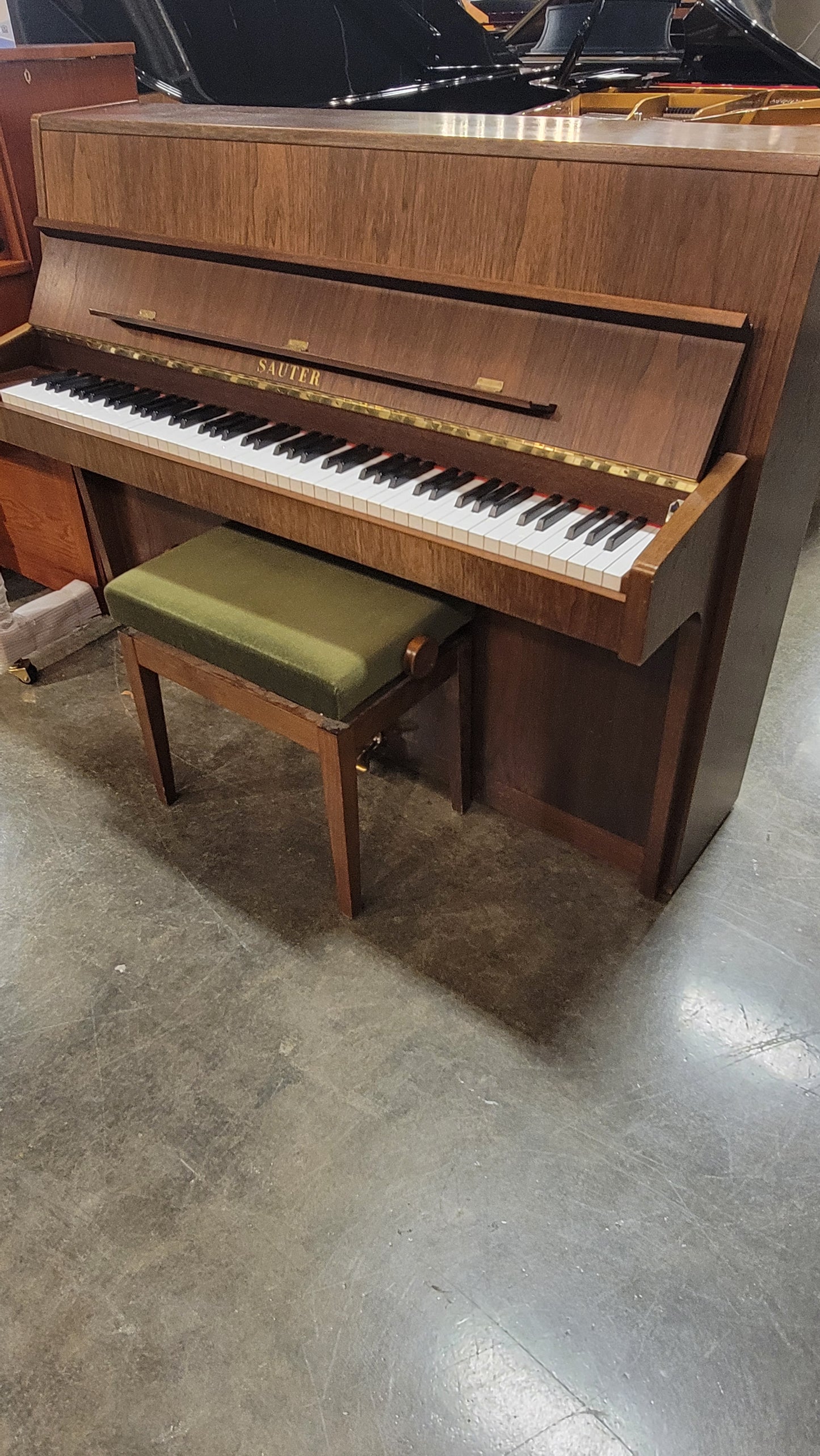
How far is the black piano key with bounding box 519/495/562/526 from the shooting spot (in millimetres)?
1369

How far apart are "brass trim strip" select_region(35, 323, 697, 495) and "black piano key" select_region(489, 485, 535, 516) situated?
55 mm

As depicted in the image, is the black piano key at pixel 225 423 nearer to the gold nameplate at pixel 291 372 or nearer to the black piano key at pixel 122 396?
the gold nameplate at pixel 291 372

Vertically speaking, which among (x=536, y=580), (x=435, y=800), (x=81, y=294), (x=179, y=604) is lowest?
(x=435, y=800)

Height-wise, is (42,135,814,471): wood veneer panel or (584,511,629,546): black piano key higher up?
(42,135,814,471): wood veneer panel

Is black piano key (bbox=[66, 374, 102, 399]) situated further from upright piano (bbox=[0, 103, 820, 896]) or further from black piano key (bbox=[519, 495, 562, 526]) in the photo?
black piano key (bbox=[519, 495, 562, 526])

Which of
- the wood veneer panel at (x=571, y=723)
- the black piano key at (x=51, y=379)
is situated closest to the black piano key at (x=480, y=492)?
the wood veneer panel at (x=571, y=723)

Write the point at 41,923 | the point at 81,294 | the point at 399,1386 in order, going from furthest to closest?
the point at 81,294 < the point at 41,923 < the point at 399,1386

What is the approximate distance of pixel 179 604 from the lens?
1.67 meters

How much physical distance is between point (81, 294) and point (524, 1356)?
219 cm

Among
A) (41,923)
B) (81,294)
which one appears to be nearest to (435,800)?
(41,923)

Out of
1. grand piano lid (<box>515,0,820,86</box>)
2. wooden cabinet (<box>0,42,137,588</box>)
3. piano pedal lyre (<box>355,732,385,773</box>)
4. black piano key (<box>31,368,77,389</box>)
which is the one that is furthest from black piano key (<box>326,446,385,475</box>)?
grand piano lid (<box>515,0,820,86</box>)

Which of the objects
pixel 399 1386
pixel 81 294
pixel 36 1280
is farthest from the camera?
pixel 81 294

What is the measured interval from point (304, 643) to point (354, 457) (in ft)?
1.17

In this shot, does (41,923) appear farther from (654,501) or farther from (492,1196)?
(654,501)
